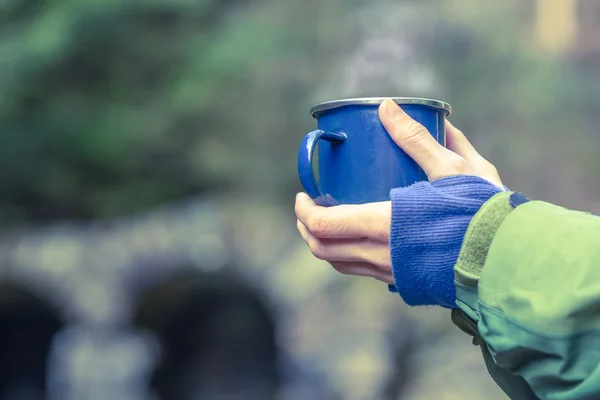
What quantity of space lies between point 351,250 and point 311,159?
0.10 m

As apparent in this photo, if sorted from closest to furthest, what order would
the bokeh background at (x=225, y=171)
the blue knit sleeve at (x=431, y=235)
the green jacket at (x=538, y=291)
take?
the green jacket at (x=538, y=291) → the blue knit sleeve at (x=431, y=235) → the bokeh background at (x=225, y=171)

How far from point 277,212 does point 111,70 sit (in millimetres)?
825

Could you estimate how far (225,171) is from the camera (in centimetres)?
249

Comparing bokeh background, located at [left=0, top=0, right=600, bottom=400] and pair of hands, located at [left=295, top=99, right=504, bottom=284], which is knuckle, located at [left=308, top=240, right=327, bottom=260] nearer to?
pair of hands, located at [left=295, top=99, right=504, bottom=284]

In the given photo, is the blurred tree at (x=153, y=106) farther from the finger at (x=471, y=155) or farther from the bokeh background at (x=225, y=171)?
the finger at (x=471, y=155)

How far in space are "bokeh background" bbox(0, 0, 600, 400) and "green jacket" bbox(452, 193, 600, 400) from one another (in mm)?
1764

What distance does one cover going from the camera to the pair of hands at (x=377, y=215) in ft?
2.00

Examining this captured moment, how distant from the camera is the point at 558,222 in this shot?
1.63 feet

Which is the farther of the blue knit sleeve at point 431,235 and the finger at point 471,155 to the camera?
the finger at point 471,155

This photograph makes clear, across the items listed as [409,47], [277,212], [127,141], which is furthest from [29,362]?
[409,47]

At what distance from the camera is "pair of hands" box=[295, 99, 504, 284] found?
609 millimetres

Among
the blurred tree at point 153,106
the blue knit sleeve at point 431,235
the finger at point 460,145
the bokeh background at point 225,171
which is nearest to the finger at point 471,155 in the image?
the finger at point 460,145

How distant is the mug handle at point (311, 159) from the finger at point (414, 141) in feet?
0.16

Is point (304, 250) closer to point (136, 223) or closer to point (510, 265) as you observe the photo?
point (136, 223)
